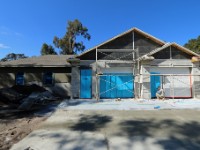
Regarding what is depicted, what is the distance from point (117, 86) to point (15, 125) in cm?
1049

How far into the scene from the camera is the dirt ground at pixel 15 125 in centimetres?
655

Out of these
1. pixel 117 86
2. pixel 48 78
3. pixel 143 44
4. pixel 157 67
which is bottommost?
pixel 117 86

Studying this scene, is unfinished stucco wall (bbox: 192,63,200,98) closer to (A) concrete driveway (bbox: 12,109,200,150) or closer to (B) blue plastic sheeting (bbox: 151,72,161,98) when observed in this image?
(B) blue plastic sheeting (bbox: 151,72,161,98)

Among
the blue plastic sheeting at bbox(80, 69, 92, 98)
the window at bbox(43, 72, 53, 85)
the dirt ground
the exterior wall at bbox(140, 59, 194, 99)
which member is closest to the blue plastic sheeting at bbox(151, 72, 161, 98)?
the exterior wall at bbox(140, 59, 194, 99)

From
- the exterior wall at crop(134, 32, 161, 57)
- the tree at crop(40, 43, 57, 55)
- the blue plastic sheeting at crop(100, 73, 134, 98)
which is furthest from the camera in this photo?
the tree at crop(40, 43, 57, 55)

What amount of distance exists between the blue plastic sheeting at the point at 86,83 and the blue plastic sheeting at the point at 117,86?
101 centimetres

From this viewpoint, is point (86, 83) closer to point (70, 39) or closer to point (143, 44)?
point (143, 44)

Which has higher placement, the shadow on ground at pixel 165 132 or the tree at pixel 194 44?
the tree at pixel 194 44

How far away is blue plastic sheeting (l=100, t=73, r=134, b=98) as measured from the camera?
17703mm

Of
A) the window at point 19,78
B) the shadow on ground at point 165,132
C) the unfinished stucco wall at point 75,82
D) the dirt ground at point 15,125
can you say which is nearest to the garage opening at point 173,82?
the unfinished stucco wall at point 75,82

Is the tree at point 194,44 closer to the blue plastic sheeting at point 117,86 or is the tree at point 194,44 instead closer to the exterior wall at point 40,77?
the blue plastic sheeting at point 117,86

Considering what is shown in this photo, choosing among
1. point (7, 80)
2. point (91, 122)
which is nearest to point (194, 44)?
point (7, 80)

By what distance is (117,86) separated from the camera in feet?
58.3

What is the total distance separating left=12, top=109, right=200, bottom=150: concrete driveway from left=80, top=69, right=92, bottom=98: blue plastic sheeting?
6442 mm
